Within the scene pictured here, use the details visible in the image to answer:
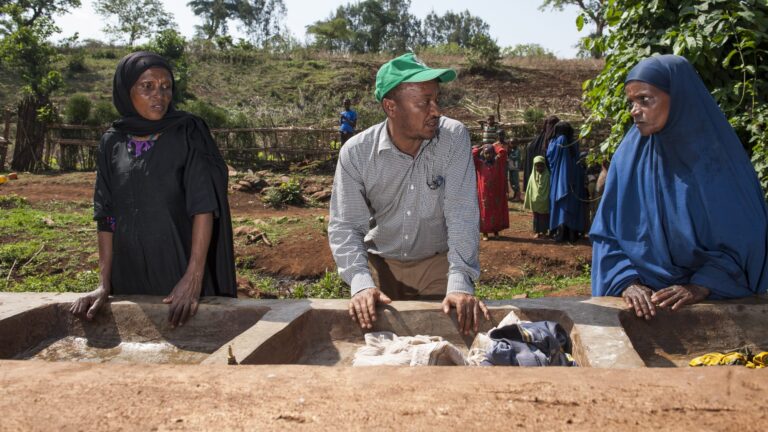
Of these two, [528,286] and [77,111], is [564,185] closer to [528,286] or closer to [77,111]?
[528,286]

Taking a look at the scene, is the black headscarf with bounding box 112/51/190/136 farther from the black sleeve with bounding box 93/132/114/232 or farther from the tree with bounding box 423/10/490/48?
the tree with bounding box 423/10/490/48

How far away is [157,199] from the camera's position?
2.85 m

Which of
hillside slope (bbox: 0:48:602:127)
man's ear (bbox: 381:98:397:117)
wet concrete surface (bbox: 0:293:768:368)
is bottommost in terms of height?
wet concrete surface (bbox: 0:293:768:368)

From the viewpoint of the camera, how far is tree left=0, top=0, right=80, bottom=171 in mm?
15539

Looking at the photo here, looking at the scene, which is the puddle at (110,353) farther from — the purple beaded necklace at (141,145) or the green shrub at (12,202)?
the green shrub at (12,202)

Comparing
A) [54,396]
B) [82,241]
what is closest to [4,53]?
[82,241]

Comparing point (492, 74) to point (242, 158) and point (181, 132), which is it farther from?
point (181, 132)

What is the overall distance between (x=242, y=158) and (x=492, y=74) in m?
12.9

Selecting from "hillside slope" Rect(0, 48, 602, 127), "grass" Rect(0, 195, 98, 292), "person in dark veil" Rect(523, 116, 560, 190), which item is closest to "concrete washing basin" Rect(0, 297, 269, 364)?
"grass" Rect(0, 195, 98, 292)

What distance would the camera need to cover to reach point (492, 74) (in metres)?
25.4

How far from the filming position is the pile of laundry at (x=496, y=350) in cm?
208

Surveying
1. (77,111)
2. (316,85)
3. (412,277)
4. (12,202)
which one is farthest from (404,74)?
(316,85)

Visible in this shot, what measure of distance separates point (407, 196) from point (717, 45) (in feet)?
7.76

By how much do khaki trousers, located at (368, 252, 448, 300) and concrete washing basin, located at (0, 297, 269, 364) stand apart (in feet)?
1.82
